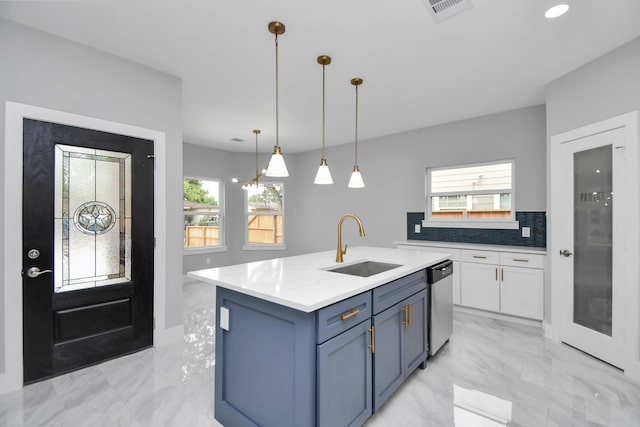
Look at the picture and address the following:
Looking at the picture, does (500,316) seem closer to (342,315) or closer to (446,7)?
(342,315)

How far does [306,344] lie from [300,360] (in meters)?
0.09

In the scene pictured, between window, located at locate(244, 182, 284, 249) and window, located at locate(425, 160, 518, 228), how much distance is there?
3.25 meters

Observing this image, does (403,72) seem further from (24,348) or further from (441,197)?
(24,348)

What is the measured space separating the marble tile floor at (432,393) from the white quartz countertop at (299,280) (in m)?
0.90

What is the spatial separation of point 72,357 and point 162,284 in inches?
32.7

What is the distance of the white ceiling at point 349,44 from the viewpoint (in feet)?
6.68

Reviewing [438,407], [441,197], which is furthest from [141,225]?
[441,197]

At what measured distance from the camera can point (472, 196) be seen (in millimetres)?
4367

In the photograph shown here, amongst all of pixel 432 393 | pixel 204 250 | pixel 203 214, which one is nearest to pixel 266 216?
pixel 203 214

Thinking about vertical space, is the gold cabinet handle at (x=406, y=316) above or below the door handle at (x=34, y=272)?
below

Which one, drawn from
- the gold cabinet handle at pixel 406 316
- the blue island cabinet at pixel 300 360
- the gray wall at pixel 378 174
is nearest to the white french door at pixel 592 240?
the gray wall at pixel 378 174

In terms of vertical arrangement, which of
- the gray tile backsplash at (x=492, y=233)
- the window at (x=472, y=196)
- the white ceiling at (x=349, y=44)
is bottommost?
the gray tile backsplash at (x=492, y=233)

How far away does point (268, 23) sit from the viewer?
2168 millimetres

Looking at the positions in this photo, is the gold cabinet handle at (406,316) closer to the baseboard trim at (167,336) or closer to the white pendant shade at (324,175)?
the white pendant shade at (324,175)
